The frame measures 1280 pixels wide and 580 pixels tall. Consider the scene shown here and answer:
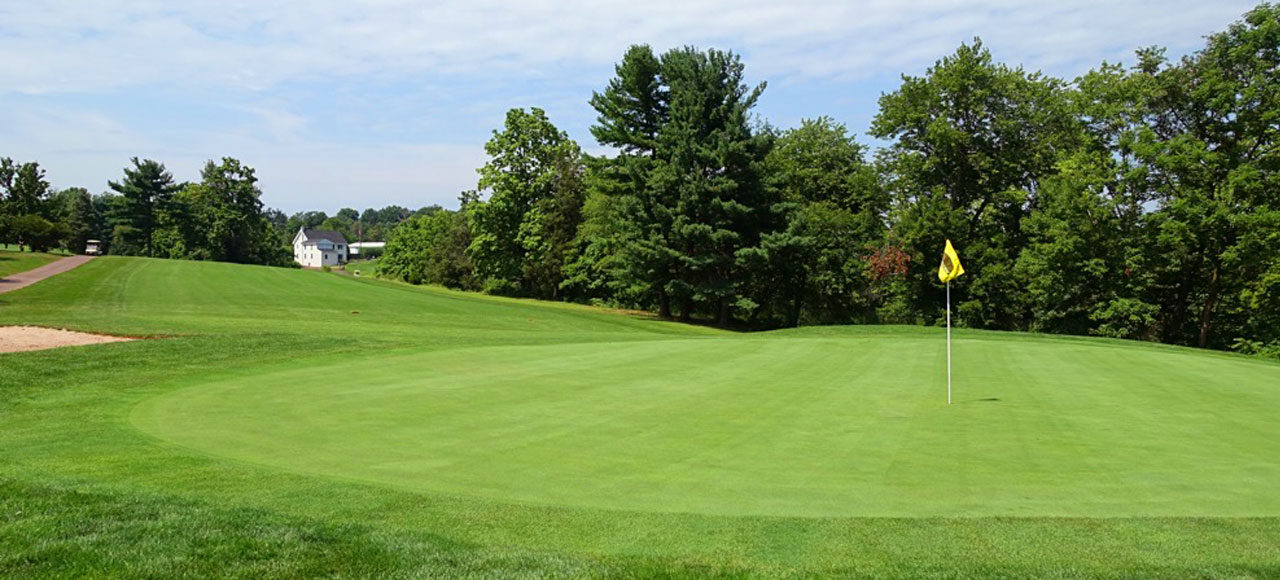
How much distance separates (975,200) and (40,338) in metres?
45.7

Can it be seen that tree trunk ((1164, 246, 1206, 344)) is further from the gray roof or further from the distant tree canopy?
the gray roof

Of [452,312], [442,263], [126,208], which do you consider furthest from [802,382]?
[126,208]

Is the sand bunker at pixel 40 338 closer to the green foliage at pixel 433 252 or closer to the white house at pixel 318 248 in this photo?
the green foliage at pixel 433 252

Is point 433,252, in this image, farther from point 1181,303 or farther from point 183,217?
point 1181,303

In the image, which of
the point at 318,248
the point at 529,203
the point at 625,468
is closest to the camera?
the point at 625,468

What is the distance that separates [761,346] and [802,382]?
7238 mm

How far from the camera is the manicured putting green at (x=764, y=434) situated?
709cm

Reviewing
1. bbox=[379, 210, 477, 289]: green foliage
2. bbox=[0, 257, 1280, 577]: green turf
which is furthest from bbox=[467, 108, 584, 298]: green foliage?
bbox=[0, 257, 1280, 577]: green turf

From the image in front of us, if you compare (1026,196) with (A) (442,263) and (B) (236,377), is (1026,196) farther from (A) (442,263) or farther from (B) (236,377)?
(A) (442,263)

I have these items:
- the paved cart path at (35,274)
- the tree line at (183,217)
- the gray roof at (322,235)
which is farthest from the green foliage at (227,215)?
the gray roof at (322,235)

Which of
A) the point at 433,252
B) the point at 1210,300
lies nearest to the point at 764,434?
the point at 1210,300

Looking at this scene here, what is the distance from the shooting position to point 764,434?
9.61 metres

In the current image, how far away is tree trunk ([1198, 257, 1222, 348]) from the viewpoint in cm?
3809

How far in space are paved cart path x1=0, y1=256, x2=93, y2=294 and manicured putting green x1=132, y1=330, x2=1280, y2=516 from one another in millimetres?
30296
